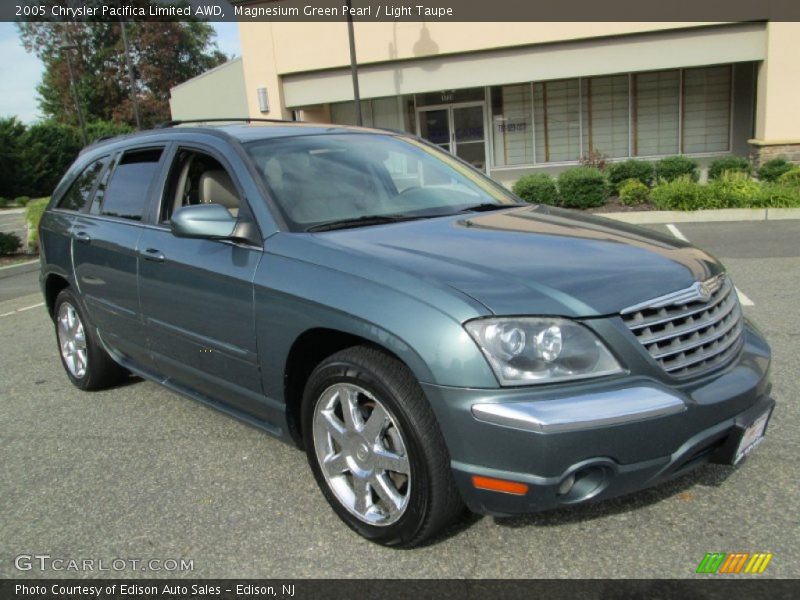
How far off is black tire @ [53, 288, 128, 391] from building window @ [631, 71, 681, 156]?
636 inches

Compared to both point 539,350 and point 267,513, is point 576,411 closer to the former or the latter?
point 539,350

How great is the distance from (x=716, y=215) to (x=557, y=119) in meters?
7.80

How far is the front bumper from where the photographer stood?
91.0 inches

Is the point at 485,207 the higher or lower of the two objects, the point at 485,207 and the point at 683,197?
the higher

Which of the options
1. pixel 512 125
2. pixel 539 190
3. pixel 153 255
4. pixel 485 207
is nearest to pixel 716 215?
pixel 539 190

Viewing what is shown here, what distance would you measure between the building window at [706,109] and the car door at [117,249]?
1641cm

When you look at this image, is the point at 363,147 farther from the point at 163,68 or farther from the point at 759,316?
the point at 163,68

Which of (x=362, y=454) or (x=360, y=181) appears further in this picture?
(x=360, y=181)

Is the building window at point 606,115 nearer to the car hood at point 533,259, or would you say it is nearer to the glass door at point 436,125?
the glass door at point 436,125

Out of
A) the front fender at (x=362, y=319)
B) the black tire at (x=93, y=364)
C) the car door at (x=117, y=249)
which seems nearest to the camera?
the front fender at (x=362, y=319)

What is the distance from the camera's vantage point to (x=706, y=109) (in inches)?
694

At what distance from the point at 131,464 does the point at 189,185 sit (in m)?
1.56

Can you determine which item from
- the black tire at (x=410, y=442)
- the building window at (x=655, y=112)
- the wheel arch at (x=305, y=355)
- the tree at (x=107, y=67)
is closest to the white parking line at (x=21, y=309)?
the wheel arch at (x=305, y=355)

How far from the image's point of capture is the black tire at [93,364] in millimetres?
4818
